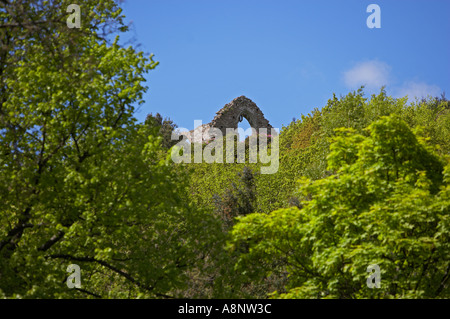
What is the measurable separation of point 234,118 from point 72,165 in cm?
4911

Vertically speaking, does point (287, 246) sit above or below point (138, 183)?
below

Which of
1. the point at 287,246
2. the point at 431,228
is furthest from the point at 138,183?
the point at 431,228

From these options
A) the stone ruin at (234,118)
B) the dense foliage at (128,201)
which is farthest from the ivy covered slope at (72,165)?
the stone ruin at (234,118)

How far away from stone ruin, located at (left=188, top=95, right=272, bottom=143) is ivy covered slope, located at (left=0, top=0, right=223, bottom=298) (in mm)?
44329

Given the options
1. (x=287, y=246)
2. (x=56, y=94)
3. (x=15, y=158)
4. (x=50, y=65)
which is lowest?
(x=287, y=246)

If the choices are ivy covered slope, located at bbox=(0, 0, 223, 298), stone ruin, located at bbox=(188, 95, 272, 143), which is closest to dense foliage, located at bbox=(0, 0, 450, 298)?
ivy covered slope, located at bbox=(0, 0, 223, 298)

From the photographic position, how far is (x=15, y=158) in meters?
14.5

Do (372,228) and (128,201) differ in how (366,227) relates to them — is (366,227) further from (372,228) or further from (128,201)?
(128,201)

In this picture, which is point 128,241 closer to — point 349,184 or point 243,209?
point 349,184

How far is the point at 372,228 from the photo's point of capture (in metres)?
15.1

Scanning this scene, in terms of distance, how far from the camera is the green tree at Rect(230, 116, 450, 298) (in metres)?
14.7

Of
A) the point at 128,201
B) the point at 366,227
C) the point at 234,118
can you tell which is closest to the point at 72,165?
the point at 128,201

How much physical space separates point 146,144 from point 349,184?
5954 millimetres
